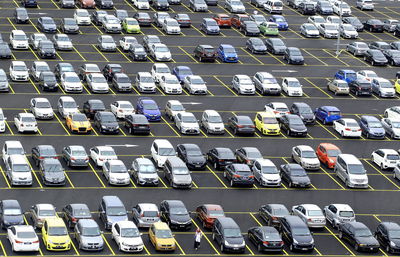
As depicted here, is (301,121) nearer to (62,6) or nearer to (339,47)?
(339,47)

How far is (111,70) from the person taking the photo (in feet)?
405

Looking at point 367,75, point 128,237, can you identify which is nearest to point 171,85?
point 367,75

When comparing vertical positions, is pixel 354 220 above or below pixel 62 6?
above

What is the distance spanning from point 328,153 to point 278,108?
437 inches

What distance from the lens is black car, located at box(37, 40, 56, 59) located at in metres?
128

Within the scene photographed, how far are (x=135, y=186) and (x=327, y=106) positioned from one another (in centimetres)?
2535

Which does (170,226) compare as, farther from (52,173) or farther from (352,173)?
(352,173)

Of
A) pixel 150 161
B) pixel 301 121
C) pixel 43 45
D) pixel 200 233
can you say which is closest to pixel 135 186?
pixel 150 161

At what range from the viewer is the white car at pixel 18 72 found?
398 feet

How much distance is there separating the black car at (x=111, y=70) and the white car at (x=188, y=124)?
1363 centimetres

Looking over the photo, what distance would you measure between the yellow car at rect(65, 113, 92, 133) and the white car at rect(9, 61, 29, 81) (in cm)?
1307

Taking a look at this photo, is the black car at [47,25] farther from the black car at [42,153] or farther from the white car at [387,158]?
the white car at [387,158]

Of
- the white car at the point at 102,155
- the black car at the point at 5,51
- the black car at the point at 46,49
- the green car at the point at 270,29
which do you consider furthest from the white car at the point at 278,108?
the black car at the point at 5,51

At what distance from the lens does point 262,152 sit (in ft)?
355
